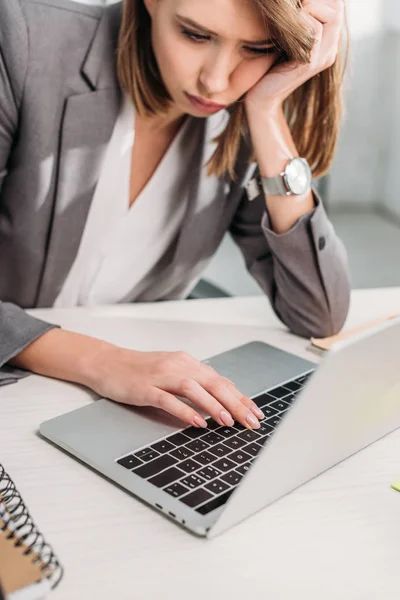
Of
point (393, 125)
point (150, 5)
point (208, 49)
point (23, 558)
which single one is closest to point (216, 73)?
point (208, 49)

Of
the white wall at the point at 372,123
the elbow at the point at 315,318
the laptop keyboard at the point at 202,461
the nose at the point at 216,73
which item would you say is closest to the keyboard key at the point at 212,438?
the laptop keyboard at the point at 202,461

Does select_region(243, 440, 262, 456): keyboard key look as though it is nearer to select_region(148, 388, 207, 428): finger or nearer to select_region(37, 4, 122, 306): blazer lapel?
select_region(148, 388, 207, 428): finger

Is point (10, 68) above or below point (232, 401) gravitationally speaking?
above

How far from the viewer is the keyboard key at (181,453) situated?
0.75 metres

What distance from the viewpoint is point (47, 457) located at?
2.52 feet

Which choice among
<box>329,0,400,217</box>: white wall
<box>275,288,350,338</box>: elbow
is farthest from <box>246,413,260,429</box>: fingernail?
<box>329,0,400,217</box>: white wall

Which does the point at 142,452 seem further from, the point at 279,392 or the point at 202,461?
the point at 279,392

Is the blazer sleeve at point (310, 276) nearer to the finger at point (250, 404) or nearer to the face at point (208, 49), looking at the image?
the face at point (208, 49)

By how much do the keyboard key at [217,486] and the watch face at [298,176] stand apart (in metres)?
0.62

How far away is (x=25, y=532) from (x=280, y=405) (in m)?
0.36

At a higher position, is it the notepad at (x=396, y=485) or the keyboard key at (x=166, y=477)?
the notepad at (x=396, y=485)

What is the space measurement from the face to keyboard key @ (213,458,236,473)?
57cm

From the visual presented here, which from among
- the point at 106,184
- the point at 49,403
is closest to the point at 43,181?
the point at 106,184

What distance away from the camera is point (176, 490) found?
0.70 metres
